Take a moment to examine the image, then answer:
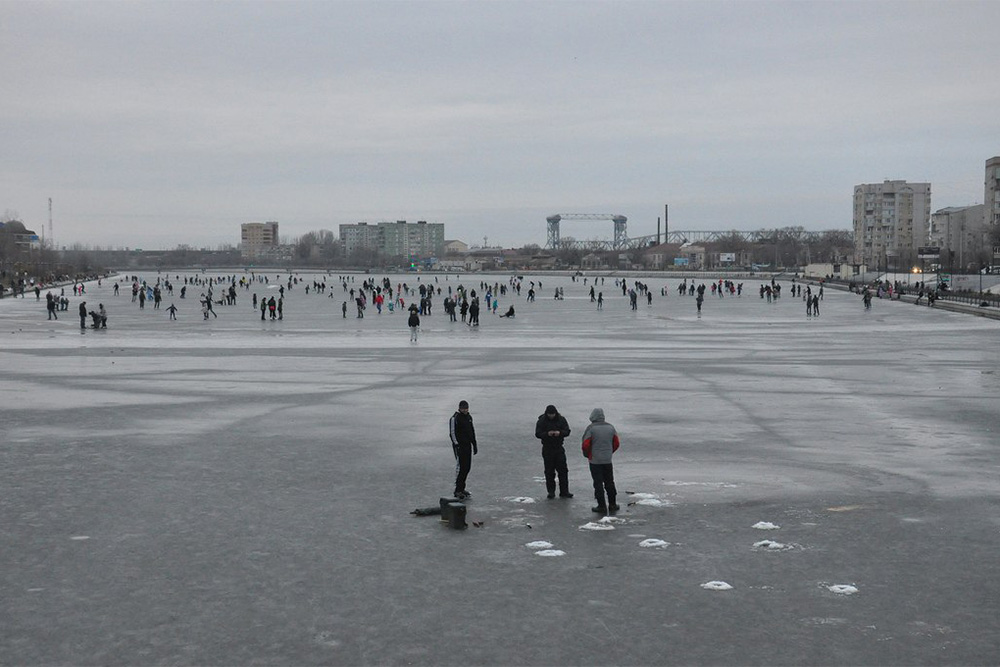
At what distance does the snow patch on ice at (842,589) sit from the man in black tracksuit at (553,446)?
3.71 metres

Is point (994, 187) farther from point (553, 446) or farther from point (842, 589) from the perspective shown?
point (842, 589)

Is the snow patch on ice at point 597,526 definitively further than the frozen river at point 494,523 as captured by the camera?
Yes

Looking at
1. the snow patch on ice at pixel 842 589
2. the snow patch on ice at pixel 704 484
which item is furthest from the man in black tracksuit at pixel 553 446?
the snow patch on ice at pixel 842 589

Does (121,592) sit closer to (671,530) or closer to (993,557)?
(671,530)

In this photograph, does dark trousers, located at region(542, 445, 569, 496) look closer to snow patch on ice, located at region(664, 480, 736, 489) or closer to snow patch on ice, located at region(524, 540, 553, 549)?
snow patch on ice, located at region(664, 480, 736, 489)

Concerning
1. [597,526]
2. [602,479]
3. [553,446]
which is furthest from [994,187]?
[597,526]

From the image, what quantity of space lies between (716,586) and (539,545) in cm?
192

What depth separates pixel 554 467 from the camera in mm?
11984

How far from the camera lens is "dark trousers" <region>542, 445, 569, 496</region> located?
38.9 ft

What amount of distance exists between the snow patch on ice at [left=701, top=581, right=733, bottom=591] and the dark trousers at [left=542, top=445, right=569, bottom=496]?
3263mm

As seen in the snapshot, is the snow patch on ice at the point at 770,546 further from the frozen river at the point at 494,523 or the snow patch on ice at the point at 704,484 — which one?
the snow patch on ice at the point at 704,484

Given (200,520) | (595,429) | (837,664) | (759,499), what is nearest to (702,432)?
(759,499)

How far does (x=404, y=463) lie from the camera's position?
1405 cm

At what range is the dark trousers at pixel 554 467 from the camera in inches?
467
